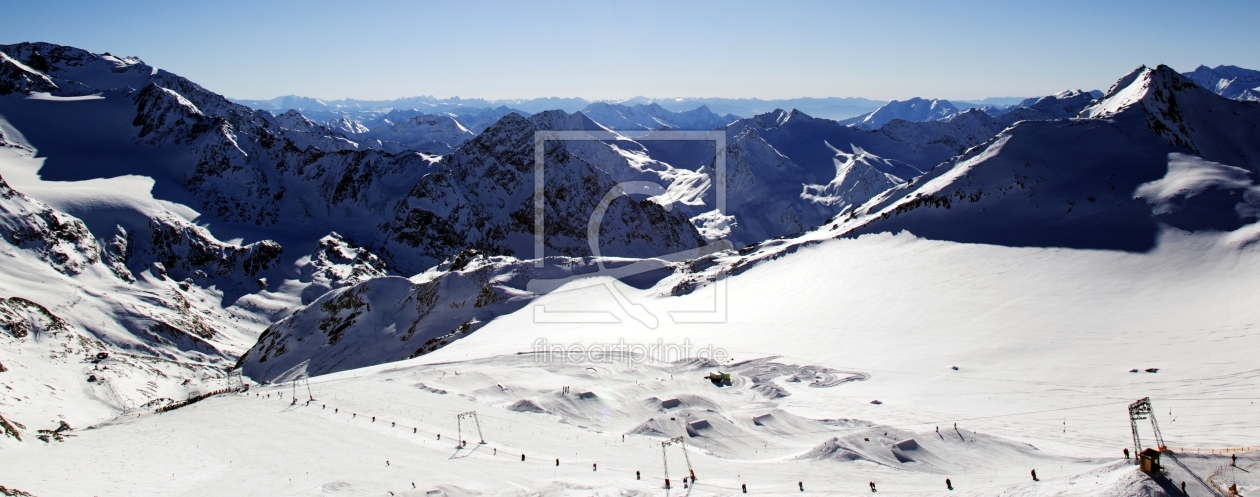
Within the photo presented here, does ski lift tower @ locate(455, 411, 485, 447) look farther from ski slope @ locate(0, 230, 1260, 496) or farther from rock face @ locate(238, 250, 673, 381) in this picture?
rock face @ locate(238, 250, 673, 381)

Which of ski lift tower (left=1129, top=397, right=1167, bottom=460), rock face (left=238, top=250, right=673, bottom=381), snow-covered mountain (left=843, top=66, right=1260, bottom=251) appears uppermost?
snow-covered mountain (left=843, top=66, right=1260, bottom=251)

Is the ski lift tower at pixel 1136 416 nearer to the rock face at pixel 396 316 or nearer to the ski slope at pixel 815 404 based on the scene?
the ski slope at pixel 815 404

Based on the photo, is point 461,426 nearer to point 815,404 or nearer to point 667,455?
point 667,455

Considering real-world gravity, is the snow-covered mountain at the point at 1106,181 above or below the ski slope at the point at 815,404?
above

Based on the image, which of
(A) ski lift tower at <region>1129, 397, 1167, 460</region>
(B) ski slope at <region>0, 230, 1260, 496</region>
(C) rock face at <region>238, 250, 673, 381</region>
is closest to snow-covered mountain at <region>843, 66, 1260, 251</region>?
(B) ski slope at <region>0, 230, 1260, 496</region>

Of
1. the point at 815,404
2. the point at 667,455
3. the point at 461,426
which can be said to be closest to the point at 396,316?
the point at 461,426

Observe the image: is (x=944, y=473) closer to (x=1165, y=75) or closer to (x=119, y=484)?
(x=119, y=484)

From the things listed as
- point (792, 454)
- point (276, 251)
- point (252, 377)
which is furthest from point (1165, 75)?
point (276, 251)

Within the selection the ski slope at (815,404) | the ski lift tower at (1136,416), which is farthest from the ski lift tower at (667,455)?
the ski lift tower at (1136,416)
